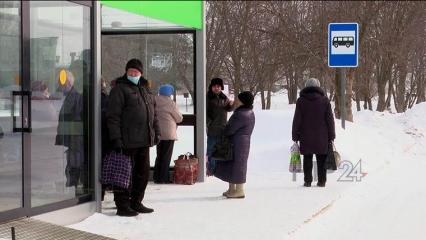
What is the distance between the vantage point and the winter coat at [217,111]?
11109mm

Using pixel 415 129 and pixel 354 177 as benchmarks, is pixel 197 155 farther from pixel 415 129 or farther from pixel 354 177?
pixel 415 129

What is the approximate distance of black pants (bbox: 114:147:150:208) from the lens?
790 centimetres

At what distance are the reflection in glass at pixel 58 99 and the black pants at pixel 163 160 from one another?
8.95ft

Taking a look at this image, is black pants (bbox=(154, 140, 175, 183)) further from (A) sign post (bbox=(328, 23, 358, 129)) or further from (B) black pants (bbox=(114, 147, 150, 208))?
(A) sign post (bbox=(328, 23, 358, 129))

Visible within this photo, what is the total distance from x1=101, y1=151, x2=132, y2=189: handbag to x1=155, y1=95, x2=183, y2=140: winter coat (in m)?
2.47

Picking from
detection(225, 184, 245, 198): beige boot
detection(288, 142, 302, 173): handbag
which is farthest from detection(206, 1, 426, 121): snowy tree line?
detection(225, 184, 245, 198): beige boot

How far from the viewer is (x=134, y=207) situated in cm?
823

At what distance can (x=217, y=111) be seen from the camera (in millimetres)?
11109

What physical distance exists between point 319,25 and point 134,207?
16762 mm

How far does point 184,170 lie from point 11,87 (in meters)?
4.51

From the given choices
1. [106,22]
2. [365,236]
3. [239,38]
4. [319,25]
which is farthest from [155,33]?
[239,38]

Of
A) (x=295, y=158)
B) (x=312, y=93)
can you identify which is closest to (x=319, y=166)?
(x=295, y=158)

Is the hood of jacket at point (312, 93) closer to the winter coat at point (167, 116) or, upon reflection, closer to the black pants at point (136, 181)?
the winter coat at point (167, 116)

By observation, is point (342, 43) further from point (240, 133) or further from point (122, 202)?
point (122, 202)
